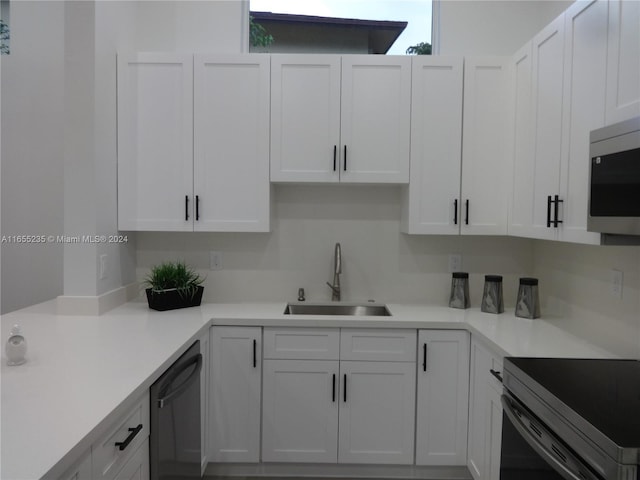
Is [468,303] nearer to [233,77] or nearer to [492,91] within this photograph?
[492,91]

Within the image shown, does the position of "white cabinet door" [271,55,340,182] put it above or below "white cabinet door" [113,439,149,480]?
above

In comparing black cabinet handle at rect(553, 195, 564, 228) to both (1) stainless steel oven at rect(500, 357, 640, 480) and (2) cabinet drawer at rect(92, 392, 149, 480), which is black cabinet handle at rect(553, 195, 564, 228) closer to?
(1) stainless steel oven at rect(500, 357, 640, 480)

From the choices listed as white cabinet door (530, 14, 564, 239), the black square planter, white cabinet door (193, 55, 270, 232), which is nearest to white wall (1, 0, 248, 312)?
the black square planter

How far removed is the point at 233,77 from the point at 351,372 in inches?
69.9

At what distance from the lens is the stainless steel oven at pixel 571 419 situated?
1.07 meters

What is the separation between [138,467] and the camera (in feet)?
4.79

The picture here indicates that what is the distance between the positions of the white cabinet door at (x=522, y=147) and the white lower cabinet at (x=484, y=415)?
2.22 feet

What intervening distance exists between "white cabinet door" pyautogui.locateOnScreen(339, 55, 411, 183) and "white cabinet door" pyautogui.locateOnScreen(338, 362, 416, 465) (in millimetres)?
1065

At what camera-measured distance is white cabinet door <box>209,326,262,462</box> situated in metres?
2.41

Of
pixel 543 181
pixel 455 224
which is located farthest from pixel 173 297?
pixel 543 181

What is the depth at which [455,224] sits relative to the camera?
2.63 m

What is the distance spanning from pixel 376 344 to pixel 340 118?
4.19ft

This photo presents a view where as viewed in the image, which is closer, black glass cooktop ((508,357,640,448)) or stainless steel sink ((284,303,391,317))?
black glass cooktop ((508,357,640,448))

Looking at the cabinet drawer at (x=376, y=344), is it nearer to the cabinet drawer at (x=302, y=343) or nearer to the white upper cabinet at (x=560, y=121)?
the cabinet drawer at (x=302, y=343)
